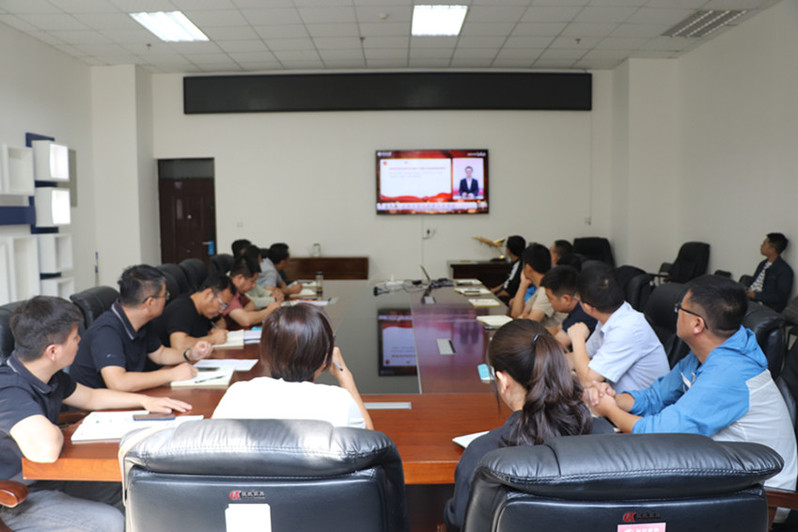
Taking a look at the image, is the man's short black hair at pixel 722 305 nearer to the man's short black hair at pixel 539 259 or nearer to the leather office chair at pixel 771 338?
the leather office chair at pixel 771 338

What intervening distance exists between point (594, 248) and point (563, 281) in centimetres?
551

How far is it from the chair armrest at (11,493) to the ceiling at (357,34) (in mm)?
5149

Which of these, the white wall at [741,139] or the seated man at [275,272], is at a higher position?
the white wall at [741,139]

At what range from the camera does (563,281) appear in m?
3.32

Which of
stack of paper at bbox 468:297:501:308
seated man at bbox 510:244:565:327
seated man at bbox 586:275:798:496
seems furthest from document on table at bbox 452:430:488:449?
stack of paper at bbox 468:297:501:308

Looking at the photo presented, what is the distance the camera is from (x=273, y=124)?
8.77 metres

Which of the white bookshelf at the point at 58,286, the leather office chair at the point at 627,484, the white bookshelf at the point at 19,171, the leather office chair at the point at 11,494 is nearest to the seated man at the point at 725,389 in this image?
the leather office chair at the point at 627,484

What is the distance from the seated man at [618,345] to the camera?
250 cm

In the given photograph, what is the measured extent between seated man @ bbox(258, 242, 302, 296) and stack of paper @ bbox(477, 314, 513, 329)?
7.46 feet

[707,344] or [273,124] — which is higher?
[273,124]

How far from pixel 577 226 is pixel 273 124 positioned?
4.45m

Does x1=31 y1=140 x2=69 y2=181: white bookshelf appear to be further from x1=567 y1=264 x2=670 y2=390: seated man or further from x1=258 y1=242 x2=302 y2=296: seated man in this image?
x1=567 y1=264 x2=670 y2=390: seated man

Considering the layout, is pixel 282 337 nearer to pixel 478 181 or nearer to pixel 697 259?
pixel 697 259

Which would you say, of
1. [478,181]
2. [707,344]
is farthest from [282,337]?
[478,181]
